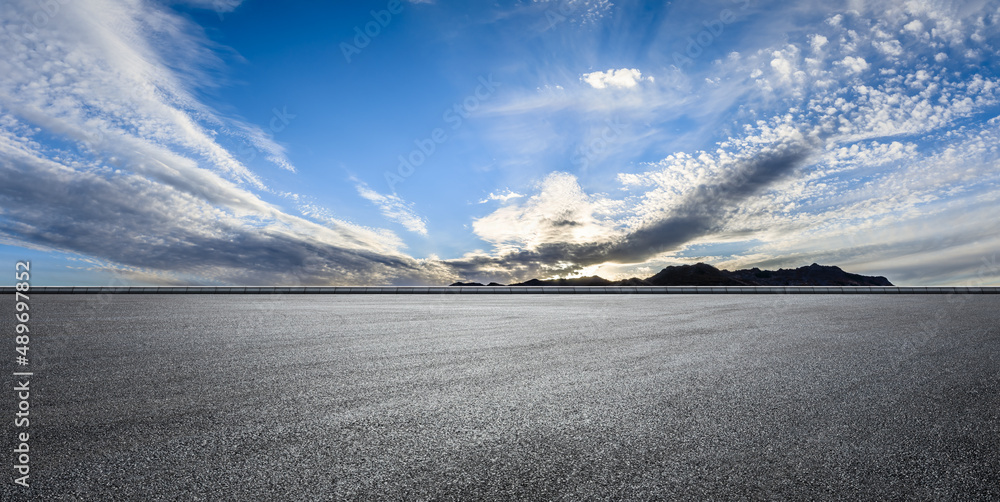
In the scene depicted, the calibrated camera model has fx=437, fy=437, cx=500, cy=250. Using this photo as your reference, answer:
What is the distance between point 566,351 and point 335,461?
2.87 meters

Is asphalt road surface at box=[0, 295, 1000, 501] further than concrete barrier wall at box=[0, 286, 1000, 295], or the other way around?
concrete barrier wall at box=[0, 286, 1000, 295]

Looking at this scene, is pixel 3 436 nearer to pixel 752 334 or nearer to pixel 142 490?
pixel 142 490

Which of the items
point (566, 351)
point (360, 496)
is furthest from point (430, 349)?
point (360, 496)

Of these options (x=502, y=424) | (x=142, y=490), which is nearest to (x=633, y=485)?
(x=502, y=424)

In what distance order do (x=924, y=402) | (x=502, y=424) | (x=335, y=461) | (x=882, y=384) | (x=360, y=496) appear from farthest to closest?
(x=882, y=384), (x=924, y=402), (x=502, y=424), (x=335, y=461), (x=360, y=496)

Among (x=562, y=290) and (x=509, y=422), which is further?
(x=562, y=290)

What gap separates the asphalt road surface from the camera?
4.75 ft

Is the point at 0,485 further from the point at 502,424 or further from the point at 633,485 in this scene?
the point at 633,485

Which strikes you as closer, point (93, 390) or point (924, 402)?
point (924, 402)

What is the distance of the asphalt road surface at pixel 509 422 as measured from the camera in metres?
1.45

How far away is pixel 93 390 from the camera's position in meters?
2.71

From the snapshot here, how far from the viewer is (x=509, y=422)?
2061 millimetres

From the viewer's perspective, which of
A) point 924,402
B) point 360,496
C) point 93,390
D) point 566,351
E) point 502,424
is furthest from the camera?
point 566,351

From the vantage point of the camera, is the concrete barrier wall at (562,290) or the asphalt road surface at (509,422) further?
the concrete barrier wall at (562,290)
